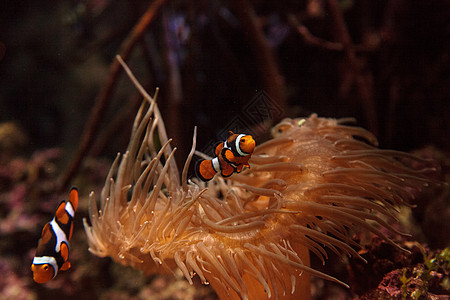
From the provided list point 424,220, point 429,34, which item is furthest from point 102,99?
point 429,34

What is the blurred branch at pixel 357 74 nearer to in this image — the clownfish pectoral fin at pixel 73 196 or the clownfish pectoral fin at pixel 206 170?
the clownfish pectoral fin at pixel 206 170

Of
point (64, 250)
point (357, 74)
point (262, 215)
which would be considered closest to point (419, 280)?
point (262, 215)

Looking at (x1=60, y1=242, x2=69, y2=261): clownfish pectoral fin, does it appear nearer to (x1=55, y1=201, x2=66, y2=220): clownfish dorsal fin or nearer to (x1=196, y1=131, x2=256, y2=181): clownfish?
(x1=55, y1=201, x2=66, y2=220): clownfish dorsal fin

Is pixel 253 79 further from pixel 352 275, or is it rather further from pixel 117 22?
pixel 117 22

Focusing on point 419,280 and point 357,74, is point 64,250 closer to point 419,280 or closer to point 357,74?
point 419,280

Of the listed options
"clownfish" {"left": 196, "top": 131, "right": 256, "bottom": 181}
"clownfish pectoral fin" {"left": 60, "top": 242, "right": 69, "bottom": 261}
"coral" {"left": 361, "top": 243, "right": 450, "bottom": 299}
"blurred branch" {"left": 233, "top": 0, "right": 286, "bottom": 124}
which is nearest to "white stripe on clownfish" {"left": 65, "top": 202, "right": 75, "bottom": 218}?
"clownfish pectoral fin" {"left": 60, "top": 242, "right": 69, "bottom": 261}

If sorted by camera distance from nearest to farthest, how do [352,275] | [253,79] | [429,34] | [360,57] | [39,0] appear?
1. [352,275]
2. [253,79]
3. [429,34]
4. [360,57]
5. [39,0]

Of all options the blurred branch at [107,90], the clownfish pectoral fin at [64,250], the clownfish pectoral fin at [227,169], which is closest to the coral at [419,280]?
the clownfish pectoral fin at [227,169]
